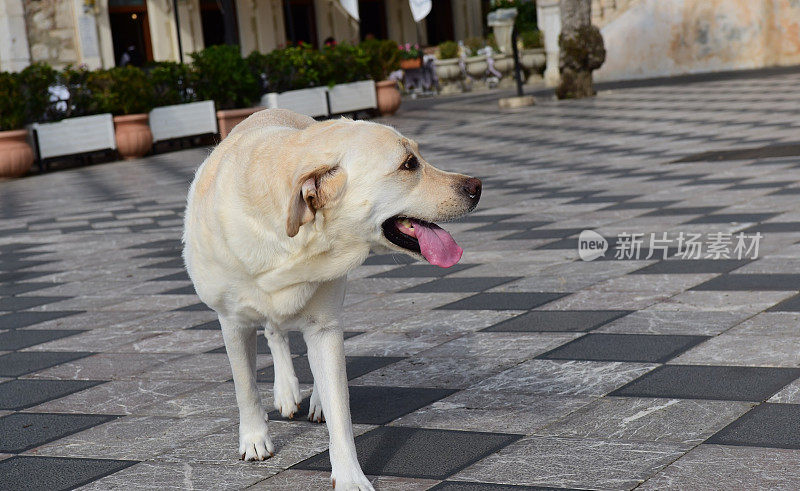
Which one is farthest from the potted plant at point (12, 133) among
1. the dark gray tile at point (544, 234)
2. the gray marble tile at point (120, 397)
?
the gray marble tile at point (120, 397)

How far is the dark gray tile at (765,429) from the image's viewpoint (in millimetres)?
2885

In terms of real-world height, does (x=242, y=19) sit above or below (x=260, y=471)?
above

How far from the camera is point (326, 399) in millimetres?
2926

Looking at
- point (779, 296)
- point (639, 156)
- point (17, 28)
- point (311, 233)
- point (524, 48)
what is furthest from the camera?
point (524, 48)

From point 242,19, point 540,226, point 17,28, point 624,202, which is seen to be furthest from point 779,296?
point 242,19

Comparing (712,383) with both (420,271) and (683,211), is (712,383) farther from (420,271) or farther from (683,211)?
(683,211)

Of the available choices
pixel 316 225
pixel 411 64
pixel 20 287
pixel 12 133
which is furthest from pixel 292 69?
pixel 316 225

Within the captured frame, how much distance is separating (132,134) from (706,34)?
13071mm

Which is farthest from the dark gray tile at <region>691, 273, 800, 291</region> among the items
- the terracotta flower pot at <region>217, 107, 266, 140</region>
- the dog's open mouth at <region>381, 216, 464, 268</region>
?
the terracotta flower pot at <region>217, 107, 266, 140</region>

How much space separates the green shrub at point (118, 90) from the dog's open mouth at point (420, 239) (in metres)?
15.2

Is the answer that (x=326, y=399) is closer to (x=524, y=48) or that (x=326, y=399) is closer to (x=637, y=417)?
(x=637, y=417)

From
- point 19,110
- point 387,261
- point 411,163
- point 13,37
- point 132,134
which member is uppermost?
point 13,37

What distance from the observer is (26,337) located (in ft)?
17.2

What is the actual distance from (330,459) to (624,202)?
17.1 feet
